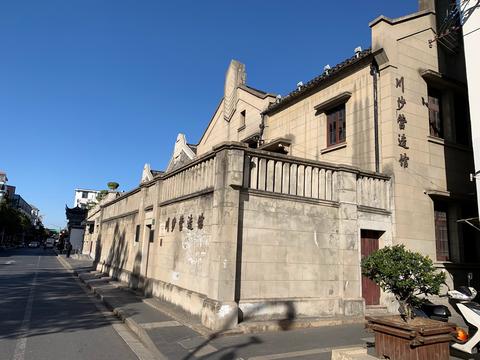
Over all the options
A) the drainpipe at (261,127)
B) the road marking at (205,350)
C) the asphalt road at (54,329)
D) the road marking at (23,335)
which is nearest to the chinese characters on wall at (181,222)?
the asphalt road at (54,329)

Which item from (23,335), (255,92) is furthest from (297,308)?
(255,92)

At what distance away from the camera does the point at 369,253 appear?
1167cm

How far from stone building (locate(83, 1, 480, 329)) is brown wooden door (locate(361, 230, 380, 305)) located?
5 cm

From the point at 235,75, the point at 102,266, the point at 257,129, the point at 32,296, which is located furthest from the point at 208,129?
the point at 32,296

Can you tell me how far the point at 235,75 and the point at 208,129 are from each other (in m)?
4.48

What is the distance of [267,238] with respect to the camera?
986 cm

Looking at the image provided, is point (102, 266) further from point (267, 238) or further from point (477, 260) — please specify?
point (477, 260)

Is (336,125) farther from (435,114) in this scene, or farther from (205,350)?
(205,350)

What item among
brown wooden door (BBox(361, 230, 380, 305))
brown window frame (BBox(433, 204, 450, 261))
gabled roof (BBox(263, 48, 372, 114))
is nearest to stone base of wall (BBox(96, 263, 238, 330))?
brown wooden door (BBox(361, 230, 380, 305))

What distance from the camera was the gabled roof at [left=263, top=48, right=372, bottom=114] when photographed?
45.1ft

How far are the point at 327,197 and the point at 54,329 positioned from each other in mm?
7834

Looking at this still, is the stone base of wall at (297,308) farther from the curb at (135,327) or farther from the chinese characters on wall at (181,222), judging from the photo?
the chinese characters on wall at (181,222)

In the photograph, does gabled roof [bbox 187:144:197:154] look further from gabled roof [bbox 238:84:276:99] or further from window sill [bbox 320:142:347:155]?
window sill [bbox 320:142:347:155]

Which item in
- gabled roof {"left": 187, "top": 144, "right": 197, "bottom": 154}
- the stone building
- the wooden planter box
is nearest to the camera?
the wooden planter box
